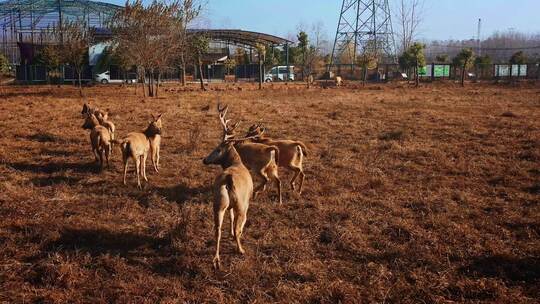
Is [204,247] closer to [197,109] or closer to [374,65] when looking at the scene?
[197,109]

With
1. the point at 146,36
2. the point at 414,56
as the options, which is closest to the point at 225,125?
the point at 146,36

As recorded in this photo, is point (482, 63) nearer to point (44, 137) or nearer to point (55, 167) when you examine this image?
point (44, 137)

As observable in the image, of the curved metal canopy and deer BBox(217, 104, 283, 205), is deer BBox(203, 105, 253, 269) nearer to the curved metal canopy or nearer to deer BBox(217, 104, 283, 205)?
deer BBox(217, 104, 283, 205)

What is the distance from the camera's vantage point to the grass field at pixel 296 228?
16.4 ft

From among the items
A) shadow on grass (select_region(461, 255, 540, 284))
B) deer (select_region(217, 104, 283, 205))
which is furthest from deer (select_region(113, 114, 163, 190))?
shadow on grass (select_region(461, 255, 540, 284))

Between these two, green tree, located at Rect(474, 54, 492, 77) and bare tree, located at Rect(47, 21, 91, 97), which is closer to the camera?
bare tree, located at Rect(47, 21, 91, 97)

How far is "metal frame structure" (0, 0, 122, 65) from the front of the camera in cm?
5806

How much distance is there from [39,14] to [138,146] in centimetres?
6075

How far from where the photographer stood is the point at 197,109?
2053 centimetres

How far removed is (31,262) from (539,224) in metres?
6.77

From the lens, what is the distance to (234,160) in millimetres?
7262

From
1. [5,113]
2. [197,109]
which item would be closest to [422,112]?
[197,109]

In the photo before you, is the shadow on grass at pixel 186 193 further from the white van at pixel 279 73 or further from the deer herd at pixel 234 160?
the white van at pixel 279 73

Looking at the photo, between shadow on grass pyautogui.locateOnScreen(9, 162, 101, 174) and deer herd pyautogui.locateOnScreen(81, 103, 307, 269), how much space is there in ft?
0.77
